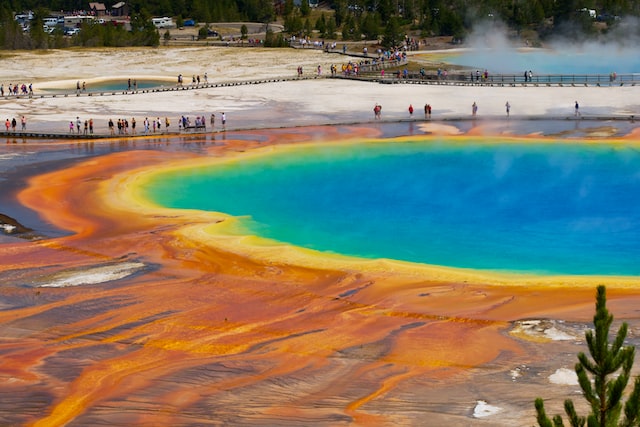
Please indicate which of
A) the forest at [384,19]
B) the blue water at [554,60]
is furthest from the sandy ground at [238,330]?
the forest at [384,19]

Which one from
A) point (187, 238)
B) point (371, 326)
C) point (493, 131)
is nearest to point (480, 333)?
point (371, 326)

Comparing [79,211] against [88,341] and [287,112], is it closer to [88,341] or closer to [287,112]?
[88,341]

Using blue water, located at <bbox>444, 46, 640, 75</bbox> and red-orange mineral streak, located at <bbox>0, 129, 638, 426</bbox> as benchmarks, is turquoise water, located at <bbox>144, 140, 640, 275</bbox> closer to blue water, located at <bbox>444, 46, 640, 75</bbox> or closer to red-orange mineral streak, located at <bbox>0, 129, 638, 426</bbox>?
red-orange mineral streak, located at <bbox>0, 129, 638, 426</bbox>

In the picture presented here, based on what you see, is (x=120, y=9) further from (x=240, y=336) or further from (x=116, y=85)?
(x=240, y=336)

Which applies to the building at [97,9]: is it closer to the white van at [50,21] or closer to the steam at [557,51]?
the white van at [50,21]

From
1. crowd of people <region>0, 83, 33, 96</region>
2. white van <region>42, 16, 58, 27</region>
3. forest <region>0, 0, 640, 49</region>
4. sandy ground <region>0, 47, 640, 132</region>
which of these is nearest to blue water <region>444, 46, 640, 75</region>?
forest <region>0, 0, 640, 49</region>

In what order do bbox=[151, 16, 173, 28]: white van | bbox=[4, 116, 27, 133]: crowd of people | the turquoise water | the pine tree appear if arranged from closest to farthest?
the pine tree
the turquoise water
bbox=[4, 116, 27, 133]: crowd of people
bbox=[151, 16, 173, 28]: white van

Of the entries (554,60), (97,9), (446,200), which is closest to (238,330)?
(446,200)
